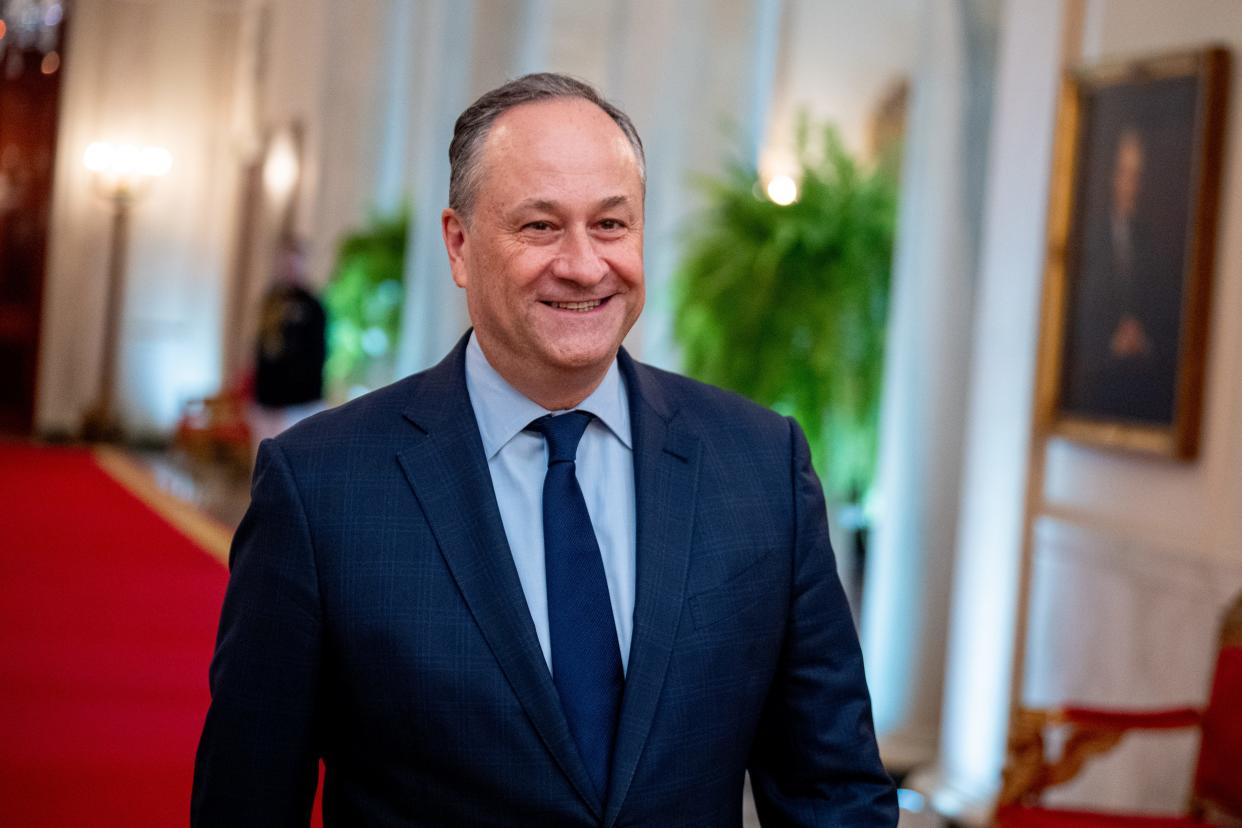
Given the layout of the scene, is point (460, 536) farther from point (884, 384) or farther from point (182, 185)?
point (182, 185)

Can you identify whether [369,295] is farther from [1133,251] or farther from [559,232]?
[559,232]

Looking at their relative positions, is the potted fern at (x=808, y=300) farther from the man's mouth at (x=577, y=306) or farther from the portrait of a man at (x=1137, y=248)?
the man's mouth at (x=577, y=306)

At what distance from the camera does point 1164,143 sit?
14.9 ft

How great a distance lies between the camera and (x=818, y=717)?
5.95 feet

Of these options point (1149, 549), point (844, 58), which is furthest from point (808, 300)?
point (844, 58)

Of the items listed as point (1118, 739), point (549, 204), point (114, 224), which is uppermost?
point (114, 224)

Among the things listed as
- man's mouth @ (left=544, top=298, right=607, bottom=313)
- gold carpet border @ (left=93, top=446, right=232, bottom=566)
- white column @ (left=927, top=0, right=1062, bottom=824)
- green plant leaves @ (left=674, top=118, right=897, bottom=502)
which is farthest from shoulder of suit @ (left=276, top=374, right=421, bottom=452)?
gold carpet border @ (left=93, top=446, right=232, bottom=566)

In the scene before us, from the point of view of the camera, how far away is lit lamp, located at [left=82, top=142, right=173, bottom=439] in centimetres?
1652

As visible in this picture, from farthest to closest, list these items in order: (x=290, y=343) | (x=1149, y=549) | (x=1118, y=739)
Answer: (x=290, y=343), (x=1149, y=549), (x=1118, y=739)

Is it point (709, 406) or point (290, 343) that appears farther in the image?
point (290, 343)

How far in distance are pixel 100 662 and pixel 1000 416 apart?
410 cm

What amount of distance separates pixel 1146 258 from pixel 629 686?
3433mm

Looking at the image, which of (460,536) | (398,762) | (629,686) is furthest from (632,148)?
(398,762)

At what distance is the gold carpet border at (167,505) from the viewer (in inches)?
402
